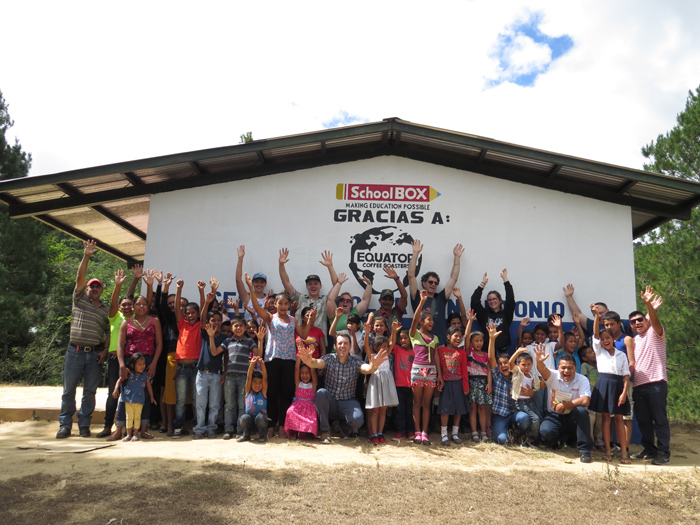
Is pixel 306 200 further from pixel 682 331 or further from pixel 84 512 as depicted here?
pixel 682 331

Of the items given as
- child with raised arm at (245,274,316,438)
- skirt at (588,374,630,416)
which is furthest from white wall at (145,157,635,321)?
skirt at (588,374,630,416)

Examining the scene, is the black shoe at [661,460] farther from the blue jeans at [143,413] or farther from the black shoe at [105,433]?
the black shoe at [105,433]

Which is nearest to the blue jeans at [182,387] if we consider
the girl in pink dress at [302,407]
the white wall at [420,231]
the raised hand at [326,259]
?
the girl in pink dress at [302,407]

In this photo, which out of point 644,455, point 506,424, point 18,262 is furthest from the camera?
point 18,262

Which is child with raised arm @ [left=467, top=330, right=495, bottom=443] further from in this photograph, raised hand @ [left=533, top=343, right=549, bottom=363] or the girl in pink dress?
the girl in pink dress

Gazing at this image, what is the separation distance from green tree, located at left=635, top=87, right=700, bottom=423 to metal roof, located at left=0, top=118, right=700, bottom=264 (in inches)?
171

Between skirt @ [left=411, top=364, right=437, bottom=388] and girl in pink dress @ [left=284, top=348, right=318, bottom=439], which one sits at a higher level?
skirt @ [left=411, top=364, right=437, bottom=388]

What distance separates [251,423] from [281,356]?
90 cm

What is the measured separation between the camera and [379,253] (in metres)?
8.58

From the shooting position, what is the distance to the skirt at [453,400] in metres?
6.77

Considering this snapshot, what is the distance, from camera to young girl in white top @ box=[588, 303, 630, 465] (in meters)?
6.24

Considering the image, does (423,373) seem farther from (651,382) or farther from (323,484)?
(651,382)

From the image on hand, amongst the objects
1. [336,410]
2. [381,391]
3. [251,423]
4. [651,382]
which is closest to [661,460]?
[651,382]

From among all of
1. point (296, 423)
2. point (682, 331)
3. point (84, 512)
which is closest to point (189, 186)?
point (296, 423)
